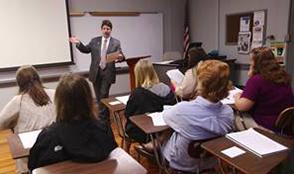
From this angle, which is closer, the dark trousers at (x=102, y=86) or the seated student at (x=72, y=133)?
the seated student at (x=72, y=133)

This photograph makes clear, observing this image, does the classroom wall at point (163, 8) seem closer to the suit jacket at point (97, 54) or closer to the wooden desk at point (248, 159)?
the suit jacket at point (97, 54)

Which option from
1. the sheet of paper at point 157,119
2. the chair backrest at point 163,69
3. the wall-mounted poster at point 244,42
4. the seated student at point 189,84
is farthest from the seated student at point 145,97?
the wall-mounted poster at point 244,42

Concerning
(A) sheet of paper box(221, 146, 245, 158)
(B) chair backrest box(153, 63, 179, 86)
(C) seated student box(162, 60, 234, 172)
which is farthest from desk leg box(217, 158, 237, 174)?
(B) chair backrest box(153, 63, 179, 86)

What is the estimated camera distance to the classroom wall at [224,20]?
4559 mm

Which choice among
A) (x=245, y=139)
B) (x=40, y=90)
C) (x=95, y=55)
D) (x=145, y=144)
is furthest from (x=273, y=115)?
(x=95, y=55)

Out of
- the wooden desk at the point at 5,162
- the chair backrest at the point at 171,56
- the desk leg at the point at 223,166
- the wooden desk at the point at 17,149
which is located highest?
the chair backrest at the point at 171,56

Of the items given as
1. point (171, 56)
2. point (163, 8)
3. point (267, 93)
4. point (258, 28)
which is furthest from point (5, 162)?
point (258, 28)

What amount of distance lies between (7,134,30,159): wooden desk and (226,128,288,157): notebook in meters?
1.20

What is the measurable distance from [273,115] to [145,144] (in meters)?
1.14

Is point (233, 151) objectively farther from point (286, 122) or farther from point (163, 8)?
point (163, 8)

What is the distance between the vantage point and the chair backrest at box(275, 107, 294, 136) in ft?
6.59

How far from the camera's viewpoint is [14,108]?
200 centimetres

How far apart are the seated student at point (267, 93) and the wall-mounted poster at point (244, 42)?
2.93 m

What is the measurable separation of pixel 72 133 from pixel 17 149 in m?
0.47
